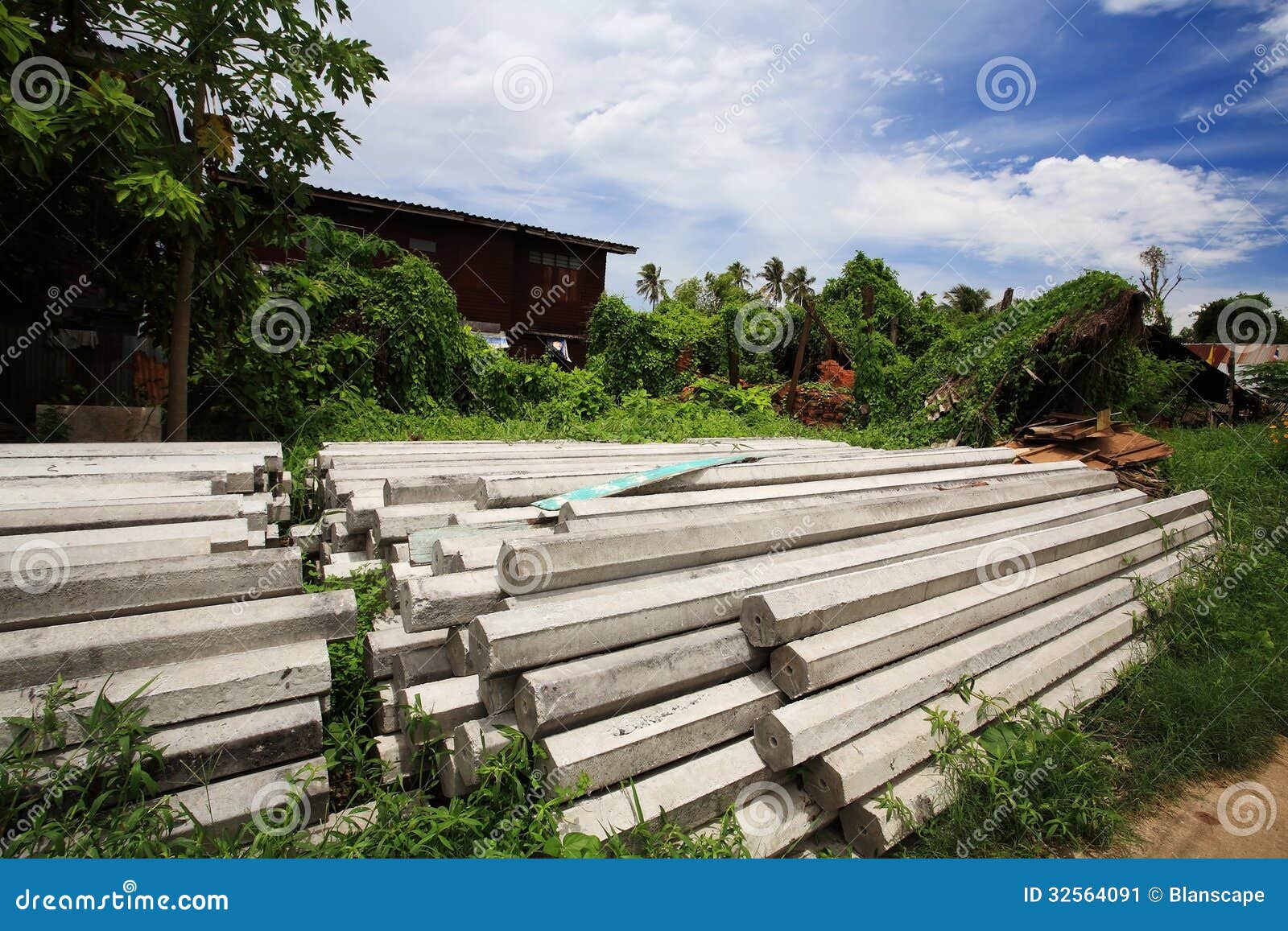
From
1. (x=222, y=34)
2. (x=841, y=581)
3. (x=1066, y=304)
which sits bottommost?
(x=841, y=581)

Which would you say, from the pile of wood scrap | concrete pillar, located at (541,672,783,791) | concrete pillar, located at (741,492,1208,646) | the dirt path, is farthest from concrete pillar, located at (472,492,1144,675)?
the pile of wood scrap

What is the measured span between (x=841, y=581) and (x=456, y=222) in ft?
69.4

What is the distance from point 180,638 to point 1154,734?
4.72 m

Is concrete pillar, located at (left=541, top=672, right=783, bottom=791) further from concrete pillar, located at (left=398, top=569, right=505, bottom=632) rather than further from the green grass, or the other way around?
the green grass

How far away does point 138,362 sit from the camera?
9.98 metres

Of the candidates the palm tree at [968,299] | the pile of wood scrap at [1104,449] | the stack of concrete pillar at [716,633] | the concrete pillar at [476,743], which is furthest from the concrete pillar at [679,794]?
the palm tree at [968,299]

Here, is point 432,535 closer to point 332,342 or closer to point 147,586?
point 147,586

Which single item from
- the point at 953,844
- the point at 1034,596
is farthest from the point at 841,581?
the point at 1034,596

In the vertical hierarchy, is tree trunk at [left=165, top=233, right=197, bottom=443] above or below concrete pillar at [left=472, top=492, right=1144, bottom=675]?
above

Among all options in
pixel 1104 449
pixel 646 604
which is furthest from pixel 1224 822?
pixel 1104 449

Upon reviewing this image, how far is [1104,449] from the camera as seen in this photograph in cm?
775

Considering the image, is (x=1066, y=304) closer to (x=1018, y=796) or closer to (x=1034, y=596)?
(x=1034, y=596)

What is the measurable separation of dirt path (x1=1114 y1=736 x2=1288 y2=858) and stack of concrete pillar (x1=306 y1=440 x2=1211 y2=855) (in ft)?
2.19

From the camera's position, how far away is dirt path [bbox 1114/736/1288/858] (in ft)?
9.23
